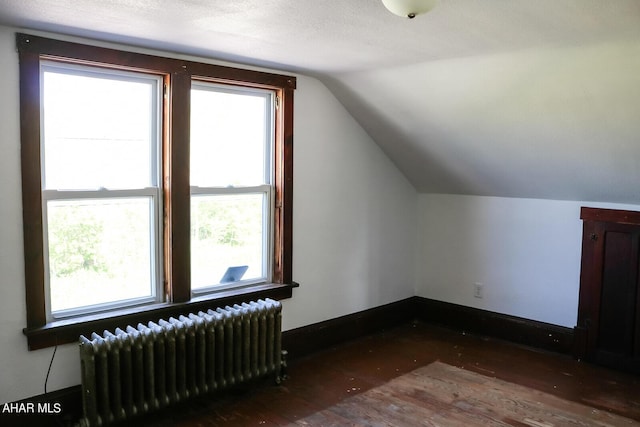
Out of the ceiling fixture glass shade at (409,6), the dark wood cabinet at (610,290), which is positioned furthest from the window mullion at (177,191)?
the dark wood cabinet at (610,290)

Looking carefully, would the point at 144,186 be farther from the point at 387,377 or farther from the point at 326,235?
the point at 387,377

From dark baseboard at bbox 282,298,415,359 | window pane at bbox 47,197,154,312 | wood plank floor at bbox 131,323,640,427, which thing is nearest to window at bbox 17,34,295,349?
window pane at bbox 47,197,154,312

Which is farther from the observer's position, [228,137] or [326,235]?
[326,235]

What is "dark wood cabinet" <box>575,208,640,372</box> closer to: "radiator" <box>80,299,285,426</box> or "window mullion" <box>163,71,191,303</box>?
"radiator" <box>80,299,285,426</box>

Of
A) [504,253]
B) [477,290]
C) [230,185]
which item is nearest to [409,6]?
[230,185]

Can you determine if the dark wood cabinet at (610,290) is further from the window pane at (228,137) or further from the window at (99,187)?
the window at (99,187)

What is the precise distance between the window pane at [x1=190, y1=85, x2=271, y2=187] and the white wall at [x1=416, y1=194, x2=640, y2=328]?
191 cm

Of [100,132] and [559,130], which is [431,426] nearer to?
[559,130]

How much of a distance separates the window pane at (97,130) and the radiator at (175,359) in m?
0.88

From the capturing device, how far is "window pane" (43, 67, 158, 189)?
113 inches

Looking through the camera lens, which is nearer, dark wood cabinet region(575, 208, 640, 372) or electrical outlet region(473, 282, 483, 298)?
dark wood cabinet region(575, 208, 640, 372)

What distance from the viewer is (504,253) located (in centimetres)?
452

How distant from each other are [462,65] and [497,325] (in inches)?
95.3

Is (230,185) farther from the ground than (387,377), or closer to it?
farther from the ground
